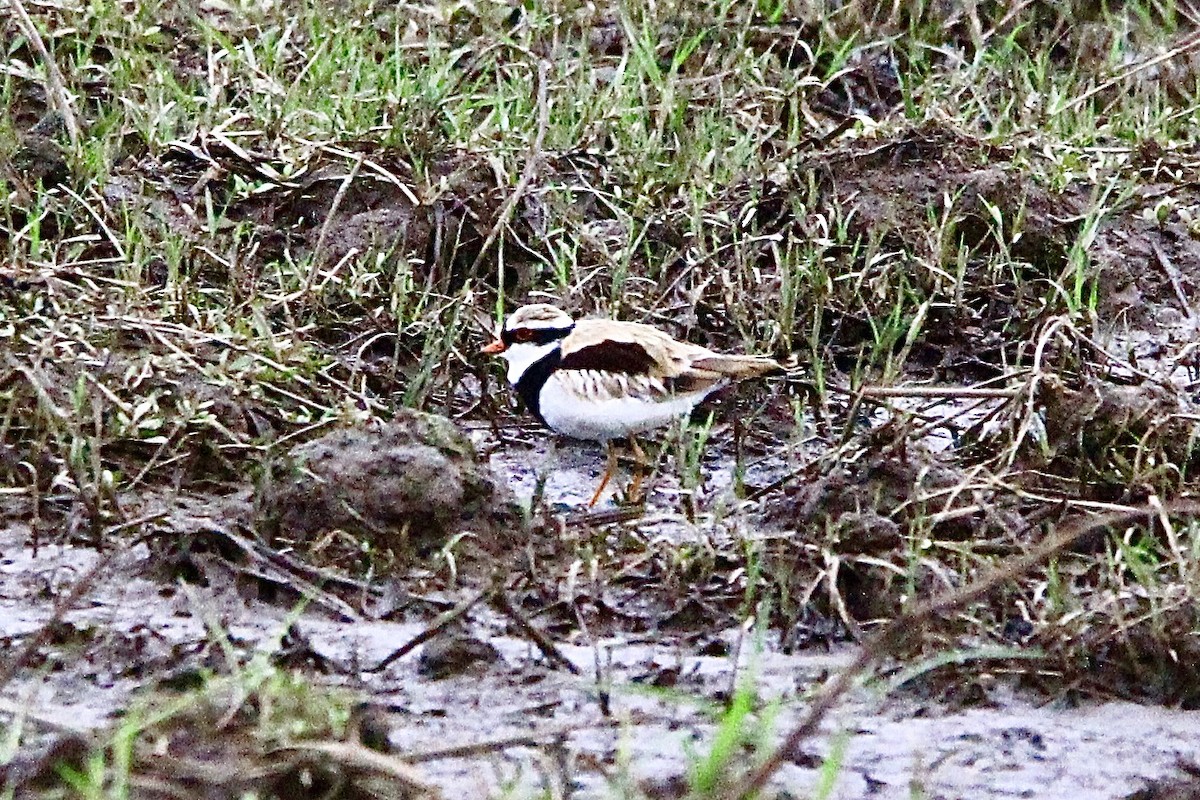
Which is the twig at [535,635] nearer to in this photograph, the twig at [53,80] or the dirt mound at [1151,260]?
the dirt mound at [1151,260]

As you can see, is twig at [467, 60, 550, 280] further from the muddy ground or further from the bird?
the bird

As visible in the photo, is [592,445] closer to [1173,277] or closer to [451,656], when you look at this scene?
[451,656]

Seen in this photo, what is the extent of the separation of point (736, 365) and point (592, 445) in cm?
48

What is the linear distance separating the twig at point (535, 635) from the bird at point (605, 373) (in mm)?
1029

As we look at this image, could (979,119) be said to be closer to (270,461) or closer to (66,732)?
(270,461)

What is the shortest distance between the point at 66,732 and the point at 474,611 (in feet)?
3.80

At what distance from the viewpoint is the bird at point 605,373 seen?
17.1ft

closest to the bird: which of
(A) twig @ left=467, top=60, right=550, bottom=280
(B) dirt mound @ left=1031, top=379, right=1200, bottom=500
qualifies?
(A) twig @ left=467, top=60, right=550, bottom=280

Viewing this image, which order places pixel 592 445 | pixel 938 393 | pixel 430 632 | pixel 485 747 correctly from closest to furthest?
pixel 485 747, pixel 430 632, pixel 938 393, pixel 592 445

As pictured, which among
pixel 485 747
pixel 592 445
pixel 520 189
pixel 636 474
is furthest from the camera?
pixel 520 189

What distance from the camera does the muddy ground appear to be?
12.6 feet

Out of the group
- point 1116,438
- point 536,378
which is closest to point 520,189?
point 536,378

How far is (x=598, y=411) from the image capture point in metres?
5.21

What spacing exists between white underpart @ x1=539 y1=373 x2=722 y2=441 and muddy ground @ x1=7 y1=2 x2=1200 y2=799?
0.42ft
